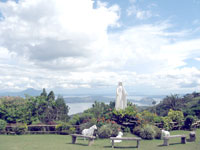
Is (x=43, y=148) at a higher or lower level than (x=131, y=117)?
lower

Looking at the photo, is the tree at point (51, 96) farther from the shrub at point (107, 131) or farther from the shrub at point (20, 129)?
the shrub at point (107, 131)

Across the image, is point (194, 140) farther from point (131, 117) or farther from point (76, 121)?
point (76, 121)

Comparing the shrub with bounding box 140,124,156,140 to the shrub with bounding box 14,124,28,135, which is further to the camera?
the shrub with bounding box 14,124,28,135

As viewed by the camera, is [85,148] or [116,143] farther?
[116,143]

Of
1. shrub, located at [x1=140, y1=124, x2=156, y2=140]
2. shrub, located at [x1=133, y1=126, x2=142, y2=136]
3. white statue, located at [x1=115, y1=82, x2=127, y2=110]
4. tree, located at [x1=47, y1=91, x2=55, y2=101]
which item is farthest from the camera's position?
tree, located at [x1=47, y1=91, x2=55, y2=101]

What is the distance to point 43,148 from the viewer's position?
9.88 meters

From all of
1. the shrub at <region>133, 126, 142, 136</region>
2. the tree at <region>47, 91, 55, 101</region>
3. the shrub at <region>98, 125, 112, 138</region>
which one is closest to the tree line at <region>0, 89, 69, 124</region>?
the tree at <region>47, 91, 55, 101</region>

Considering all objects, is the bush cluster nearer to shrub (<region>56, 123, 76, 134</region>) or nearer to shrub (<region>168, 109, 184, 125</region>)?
shrub (<region>168, 109, 184, 125</region>)

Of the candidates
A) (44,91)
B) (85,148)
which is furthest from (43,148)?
(44,91)

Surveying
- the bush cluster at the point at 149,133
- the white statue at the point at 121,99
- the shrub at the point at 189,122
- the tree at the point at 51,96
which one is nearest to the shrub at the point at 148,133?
the bush cluster at the point at 149,133

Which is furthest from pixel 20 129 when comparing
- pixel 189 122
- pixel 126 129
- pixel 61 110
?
pixel 189 122

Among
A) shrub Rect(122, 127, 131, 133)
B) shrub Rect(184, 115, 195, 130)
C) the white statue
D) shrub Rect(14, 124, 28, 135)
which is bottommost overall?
shrub Rect(14, 124, 28, 135)

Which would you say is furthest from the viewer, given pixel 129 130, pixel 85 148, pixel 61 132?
pixel 61 132

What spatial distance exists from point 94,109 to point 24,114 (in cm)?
647
